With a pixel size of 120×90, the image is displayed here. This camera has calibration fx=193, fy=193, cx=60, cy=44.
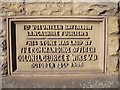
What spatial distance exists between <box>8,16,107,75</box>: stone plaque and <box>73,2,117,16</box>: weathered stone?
2.8 inches

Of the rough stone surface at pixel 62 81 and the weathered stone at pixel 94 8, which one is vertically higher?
the weathered stone at pixel 94 8

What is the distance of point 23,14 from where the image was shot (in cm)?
199

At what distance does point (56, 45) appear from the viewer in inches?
80.5

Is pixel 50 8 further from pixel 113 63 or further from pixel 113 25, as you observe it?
pixel 113 63

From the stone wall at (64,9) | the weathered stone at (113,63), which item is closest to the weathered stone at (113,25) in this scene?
the stone wall at (64,9)

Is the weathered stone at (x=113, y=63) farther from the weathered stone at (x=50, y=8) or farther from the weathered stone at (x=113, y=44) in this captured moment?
the weathered stone at (x=50, y=8)

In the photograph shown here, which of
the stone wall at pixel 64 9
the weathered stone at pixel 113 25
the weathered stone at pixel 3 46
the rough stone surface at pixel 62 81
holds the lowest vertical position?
the rough stone surface at pixel 62 81

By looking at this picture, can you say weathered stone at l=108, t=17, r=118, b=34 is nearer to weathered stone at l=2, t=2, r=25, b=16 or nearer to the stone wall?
the stone wall

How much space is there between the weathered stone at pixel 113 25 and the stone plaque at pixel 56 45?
0.06m

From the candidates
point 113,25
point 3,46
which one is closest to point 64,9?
point 113,25

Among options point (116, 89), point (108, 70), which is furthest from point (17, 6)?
point (116, 89)

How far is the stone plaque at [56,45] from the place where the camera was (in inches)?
79.4

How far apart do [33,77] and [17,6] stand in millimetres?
758

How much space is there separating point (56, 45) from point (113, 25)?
24.6 inches
